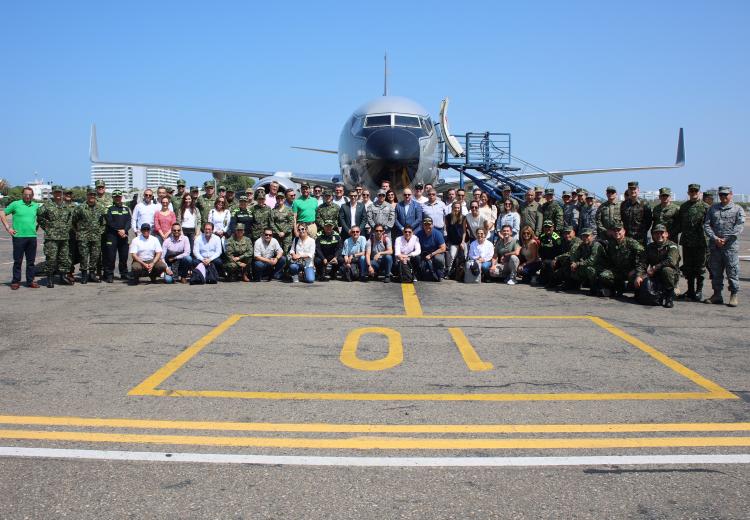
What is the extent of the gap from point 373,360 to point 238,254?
6379 millimetres

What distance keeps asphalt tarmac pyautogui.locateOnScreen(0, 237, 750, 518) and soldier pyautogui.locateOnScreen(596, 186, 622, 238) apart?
265cm

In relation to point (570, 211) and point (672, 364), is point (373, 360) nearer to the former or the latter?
point (672, 364)

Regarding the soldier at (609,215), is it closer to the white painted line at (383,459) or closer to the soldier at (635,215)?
the soldier at (635,215)

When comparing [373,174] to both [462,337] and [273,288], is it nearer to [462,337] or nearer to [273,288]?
[273,288]

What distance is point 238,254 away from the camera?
38.9 ft

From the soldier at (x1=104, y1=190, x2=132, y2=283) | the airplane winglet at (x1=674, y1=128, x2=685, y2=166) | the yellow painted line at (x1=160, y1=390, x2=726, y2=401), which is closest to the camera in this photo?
the yellow painted line at (x1=160, y1=390, x2=726, y2=401)

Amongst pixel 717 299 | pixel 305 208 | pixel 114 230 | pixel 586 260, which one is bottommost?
pixel 717 299

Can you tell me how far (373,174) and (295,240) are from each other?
4.09m

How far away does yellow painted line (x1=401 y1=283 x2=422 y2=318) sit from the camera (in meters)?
8.66

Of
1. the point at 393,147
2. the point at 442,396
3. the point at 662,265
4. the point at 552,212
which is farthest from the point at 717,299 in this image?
the point at 393,147

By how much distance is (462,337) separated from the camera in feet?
23.4

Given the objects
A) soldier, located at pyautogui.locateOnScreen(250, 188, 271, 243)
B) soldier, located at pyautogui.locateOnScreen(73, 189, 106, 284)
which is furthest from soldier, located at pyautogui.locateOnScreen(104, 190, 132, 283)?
soldier, located at pyautogui.locateOnScreen(250, 188, 271, 243)

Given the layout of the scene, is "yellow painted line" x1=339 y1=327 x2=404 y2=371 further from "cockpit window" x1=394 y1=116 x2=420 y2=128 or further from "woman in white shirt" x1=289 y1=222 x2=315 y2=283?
"cockpit window" x1=394 y1=116 x2=420 y2=128

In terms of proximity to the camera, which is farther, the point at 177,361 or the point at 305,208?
the point at 305,208
